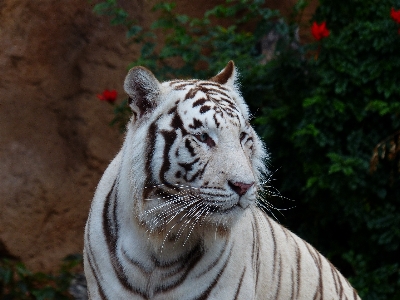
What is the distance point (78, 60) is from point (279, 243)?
8.82 ft

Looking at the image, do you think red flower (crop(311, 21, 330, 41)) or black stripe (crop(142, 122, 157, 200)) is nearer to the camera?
black stripe (crop(142, 122, 157, 200))

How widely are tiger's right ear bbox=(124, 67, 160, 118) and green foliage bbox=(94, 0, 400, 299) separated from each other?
6.98ft

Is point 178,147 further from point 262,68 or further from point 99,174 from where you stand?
point 99,174

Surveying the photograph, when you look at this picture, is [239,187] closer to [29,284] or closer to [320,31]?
[29,284]

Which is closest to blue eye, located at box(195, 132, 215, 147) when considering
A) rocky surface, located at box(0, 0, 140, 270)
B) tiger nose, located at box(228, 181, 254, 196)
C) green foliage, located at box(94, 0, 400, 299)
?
tiger nose, located at box(228, 181, 254, 196)

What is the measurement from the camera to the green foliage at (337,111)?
4.32m

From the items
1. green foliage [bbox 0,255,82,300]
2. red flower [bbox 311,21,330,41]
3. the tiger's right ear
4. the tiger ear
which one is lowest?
green foliage [bbox 0,255,82,300]

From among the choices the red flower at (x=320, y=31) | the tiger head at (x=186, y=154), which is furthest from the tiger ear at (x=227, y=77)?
the red flower at (x=320, y=31)

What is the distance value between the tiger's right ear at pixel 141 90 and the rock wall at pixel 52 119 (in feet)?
8.38

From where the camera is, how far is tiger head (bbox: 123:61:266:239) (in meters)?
Answer: 2.14

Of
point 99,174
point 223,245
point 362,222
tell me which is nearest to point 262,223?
point 223,245

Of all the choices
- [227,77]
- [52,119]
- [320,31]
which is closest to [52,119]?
[52,119]

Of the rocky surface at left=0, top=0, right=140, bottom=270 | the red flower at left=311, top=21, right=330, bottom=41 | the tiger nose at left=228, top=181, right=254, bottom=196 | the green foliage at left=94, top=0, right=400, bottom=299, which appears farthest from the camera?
the rocky surface at left=0, top=0, right=140, bottom=270

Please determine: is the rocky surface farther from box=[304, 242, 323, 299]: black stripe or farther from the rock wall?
box=[304, 242, 323, 299]: black stripe
